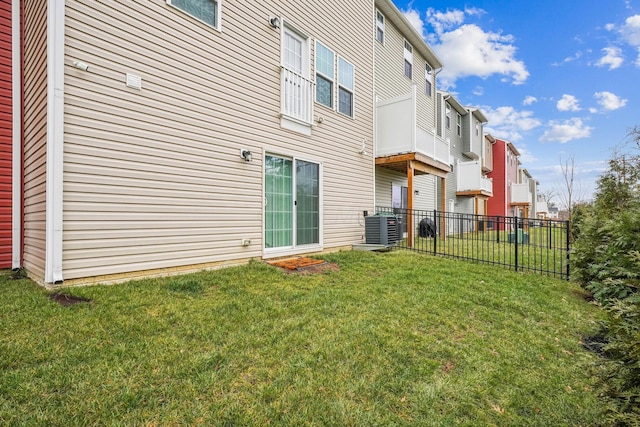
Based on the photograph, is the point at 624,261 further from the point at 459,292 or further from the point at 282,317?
the point at 282,317

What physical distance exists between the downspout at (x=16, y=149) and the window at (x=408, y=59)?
38.4 feet

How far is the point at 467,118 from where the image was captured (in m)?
18.9

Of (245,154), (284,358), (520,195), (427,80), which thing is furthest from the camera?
(520,195)

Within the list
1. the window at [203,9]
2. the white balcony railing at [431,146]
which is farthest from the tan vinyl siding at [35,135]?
the white balcony railing at [431,146]

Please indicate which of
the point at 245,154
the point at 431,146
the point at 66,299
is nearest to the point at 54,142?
the point at 66,299

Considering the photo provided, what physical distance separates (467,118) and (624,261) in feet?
56.6

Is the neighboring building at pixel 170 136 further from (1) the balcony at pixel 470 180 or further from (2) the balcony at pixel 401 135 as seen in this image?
(1) the balcony at pixel 470 180

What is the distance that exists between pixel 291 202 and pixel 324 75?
3.41 meters

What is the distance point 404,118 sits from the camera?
8930 millimetres

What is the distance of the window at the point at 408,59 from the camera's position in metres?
12.4

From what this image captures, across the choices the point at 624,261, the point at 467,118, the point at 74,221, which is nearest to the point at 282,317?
the point at 74,221

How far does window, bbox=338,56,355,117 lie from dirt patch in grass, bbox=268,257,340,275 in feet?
14.1

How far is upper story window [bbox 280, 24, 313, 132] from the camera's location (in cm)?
637

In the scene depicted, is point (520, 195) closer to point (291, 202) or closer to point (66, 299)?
point (291, 202)
